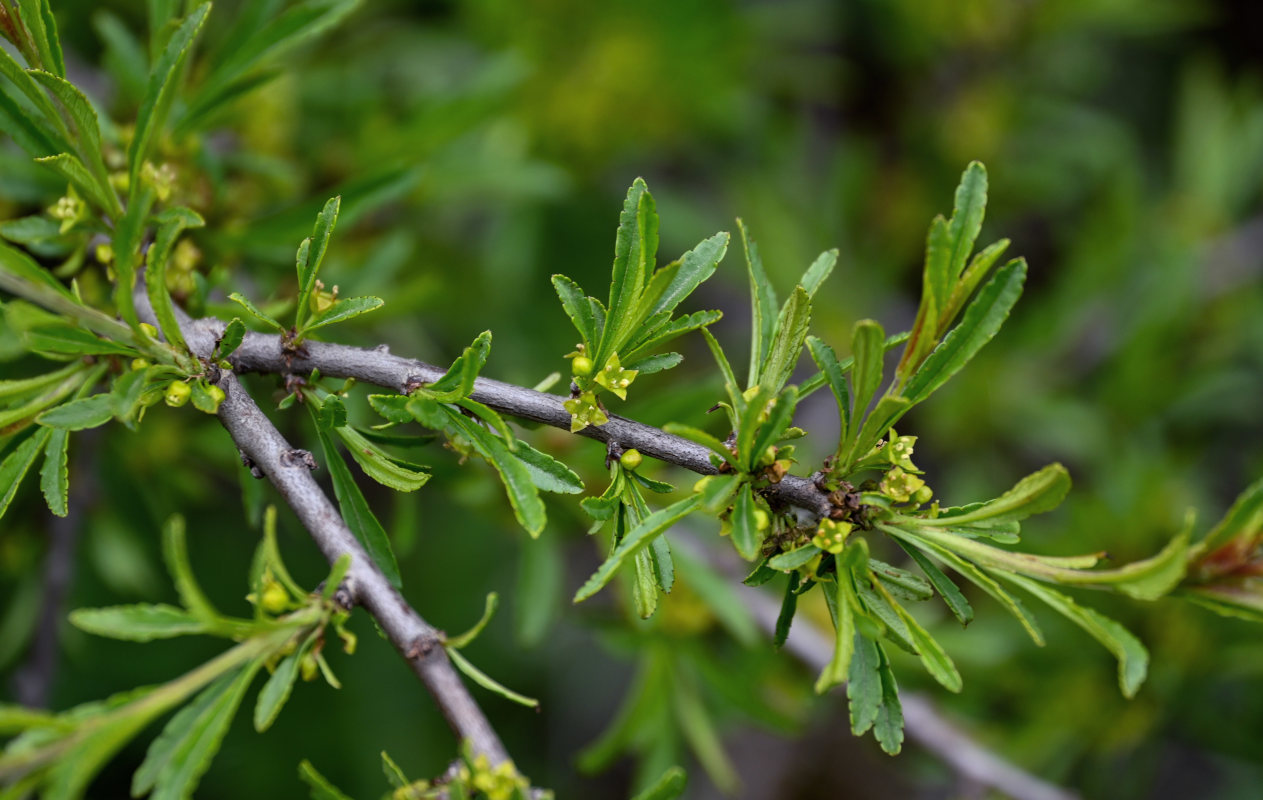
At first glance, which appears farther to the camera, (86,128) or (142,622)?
(86,128)

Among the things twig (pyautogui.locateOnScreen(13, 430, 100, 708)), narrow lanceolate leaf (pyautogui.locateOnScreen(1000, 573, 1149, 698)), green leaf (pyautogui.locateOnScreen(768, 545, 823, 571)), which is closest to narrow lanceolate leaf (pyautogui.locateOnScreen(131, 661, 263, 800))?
green leaf (pyautogui.locateOnScreen(768, 545, 823, 571))

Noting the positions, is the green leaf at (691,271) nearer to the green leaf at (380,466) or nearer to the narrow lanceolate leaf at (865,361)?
the narrow lanceolate leaf at (865,361)

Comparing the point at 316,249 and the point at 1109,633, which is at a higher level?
the point at 316,249

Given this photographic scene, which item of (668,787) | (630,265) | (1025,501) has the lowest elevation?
(668,787)

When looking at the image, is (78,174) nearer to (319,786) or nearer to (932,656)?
(319,786)

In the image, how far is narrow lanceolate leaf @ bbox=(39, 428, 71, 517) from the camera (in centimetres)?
80

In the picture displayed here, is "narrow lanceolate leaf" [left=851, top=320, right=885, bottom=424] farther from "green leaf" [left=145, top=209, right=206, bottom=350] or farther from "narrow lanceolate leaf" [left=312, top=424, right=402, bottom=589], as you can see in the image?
"green leaf" [left=145, top=209, right=206, bottom=350]

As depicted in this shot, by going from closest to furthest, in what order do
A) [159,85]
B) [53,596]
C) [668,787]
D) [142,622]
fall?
[142,622] → [668,787] → [159,85] → [53,596]

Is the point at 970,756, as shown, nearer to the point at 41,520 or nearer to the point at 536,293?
the point at 536,293

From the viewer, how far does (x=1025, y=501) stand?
760 millimetres

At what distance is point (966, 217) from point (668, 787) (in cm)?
59

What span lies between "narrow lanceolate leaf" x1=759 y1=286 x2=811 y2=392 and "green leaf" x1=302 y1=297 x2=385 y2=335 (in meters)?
0.38

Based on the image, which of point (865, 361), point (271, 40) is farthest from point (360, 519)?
point (271, 40)

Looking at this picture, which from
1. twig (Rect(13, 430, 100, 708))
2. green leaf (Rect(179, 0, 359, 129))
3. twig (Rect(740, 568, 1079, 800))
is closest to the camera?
green leaf (Rect(179, 0, 359, 129))
